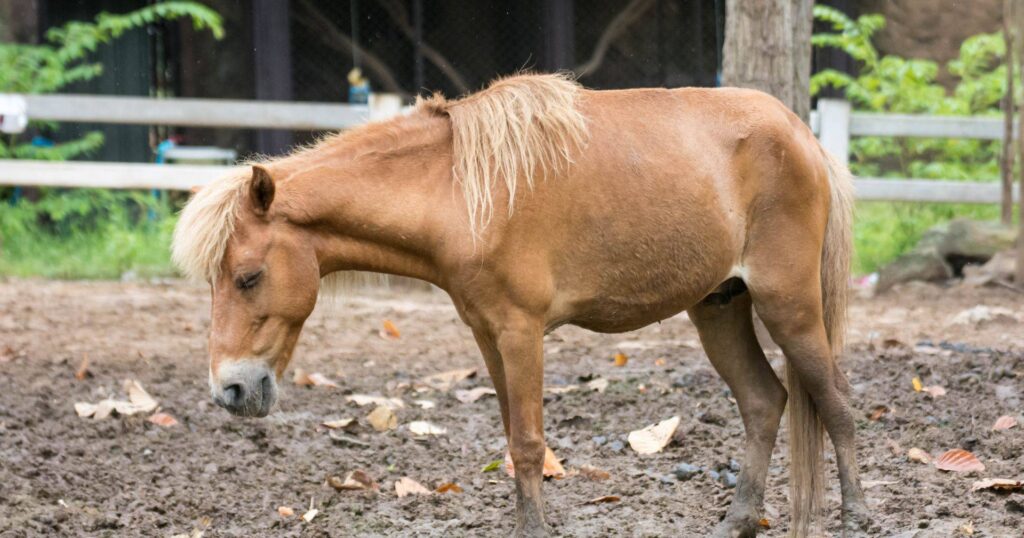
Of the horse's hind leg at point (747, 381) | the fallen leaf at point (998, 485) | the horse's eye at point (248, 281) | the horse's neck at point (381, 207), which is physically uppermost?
the horse's neck at point (381, 207)

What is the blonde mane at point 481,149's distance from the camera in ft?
12.0

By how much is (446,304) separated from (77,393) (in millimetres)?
3351

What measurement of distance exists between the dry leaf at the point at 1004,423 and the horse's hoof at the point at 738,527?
5.19 ft

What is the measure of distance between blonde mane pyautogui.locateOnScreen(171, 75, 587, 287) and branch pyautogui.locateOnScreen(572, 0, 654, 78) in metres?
8.44

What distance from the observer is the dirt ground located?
4.32 meters

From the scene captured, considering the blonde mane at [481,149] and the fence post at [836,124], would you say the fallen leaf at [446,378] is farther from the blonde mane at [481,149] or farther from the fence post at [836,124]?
the fence post at [836,124]

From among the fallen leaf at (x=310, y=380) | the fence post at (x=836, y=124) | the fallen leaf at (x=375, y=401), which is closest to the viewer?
the fallen leaf at (x=375, y=401)

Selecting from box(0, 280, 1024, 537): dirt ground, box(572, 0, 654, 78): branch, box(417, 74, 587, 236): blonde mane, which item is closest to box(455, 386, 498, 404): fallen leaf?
box(0, 280, 1024, 537): dirt ground

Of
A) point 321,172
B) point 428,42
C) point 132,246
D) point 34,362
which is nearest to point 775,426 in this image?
point 321,172

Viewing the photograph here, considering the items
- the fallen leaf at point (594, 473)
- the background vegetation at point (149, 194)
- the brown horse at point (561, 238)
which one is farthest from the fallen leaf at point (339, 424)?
the background vegetation at point (149, 194)

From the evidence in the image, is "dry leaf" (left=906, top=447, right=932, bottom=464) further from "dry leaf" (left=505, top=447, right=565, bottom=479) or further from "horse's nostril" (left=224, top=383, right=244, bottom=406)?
"horse's nostril" (left=224, top=383, right=244, bottom=406)

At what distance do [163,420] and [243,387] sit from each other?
1915 mm

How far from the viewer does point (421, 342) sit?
736 cm

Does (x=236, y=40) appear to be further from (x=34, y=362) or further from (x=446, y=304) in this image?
(x=34, y=362)
